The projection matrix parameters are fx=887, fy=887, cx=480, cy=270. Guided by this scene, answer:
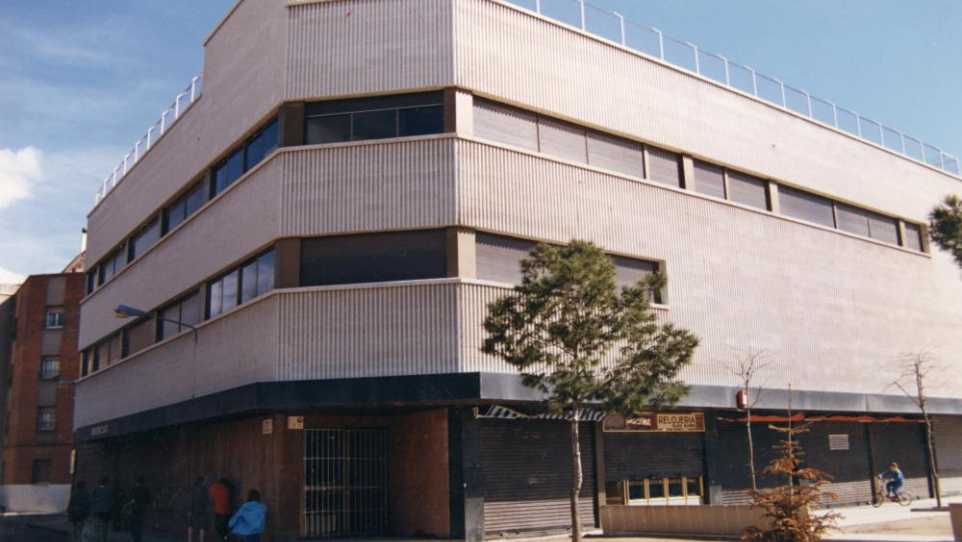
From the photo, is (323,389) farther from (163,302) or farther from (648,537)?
(163,302)

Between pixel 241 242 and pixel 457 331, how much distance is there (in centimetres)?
725

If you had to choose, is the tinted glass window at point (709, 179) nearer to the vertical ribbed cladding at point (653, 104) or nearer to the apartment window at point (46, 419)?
the vertical ribbed cladding at point (653, 104)

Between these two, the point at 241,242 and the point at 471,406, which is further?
the point at 241,242

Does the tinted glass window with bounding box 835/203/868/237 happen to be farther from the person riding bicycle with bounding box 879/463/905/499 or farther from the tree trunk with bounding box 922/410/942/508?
the person riding bicycle with bounding box 879/463/905/499

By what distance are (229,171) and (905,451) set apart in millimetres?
25476

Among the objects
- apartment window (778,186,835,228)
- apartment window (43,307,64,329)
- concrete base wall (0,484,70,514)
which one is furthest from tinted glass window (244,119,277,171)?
apartment window (43,307,64,329)

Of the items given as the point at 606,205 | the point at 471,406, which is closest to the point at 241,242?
the point at 471,406

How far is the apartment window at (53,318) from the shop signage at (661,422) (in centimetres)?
5083

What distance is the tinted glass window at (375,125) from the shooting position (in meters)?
22.4

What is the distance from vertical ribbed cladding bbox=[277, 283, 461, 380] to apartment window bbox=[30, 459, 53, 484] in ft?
152

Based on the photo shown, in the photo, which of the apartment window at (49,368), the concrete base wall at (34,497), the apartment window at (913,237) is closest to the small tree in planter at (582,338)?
the apartment window at (913,237)

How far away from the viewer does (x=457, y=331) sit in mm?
20516

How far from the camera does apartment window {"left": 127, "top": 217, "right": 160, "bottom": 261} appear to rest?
1262 inches

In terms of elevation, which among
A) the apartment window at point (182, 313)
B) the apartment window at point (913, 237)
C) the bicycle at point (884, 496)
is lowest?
the bicycle at point (884, 496)
